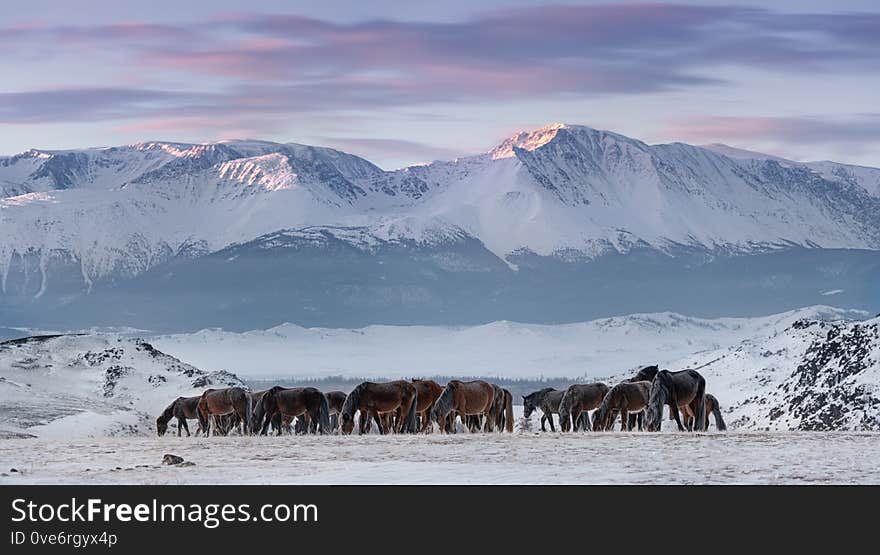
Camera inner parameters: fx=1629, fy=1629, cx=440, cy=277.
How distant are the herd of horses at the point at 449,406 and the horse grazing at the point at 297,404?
1.0 inches

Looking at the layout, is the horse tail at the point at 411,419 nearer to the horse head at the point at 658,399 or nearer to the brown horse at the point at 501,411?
the brown horse at the point at 501,411

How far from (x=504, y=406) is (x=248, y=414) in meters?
8.51

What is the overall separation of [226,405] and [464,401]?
38.1ft

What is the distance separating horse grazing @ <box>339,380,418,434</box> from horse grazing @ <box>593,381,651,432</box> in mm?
5562

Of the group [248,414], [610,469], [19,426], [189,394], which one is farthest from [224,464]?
[189,394]

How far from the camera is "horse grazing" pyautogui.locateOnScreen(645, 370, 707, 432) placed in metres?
44.2

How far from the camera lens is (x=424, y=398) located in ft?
164

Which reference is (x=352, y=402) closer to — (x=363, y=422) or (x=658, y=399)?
(x=363, y=422)

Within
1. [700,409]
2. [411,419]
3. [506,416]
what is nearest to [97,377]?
[506,416]

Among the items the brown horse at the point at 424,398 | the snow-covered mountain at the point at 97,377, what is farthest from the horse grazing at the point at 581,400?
the snow-covered mountain at the point at 97,377

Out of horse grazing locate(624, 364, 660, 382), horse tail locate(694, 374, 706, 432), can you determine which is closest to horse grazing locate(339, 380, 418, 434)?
horse tail locate(694, 374, 706, 432)

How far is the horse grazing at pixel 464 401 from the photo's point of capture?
1886 inches

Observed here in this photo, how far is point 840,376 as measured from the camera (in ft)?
373
